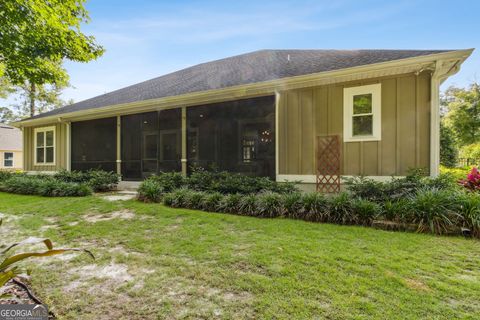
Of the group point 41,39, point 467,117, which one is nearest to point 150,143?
point 41,39

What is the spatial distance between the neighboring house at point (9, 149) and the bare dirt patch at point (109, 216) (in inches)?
1053

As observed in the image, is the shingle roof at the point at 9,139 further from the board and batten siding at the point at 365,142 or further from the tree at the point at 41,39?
the board and batten siding at the point at 365,142

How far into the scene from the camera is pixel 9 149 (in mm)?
24609

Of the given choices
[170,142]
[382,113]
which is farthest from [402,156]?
[170,142]

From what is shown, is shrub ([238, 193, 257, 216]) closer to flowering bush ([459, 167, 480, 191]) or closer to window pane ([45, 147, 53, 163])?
flowering bush ([459, 167, 480, 191])

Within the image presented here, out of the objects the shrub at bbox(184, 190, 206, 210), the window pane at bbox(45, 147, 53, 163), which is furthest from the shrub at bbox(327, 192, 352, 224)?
the window pane at bbox(45, 147, 53, 163)

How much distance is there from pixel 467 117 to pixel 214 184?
2092 cm

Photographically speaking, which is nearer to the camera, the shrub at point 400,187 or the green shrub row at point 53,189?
the shrub at point 400,187

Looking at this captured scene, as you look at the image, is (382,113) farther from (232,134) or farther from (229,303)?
(229,303)

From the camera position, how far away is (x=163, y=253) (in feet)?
10.6

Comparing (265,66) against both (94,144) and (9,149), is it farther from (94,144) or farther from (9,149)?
(9,149)

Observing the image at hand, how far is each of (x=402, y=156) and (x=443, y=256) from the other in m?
3.31

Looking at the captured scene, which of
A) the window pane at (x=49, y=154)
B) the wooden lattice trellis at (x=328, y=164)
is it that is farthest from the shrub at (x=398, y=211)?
the window pane at (x=49, y=154)

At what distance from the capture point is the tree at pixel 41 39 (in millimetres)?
4707
